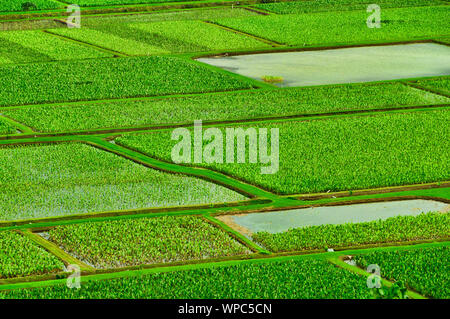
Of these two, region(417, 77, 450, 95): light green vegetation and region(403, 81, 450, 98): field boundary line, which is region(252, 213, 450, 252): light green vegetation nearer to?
region(403, 81, 450, 98): field boundary line

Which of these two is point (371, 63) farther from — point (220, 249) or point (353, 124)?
point (220, 249)

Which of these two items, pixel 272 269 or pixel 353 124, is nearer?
pixel 272 269

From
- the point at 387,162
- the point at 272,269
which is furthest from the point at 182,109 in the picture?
the point at 272,269

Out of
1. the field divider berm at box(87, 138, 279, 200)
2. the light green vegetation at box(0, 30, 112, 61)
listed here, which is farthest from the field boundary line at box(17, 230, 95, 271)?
the light green vegetation at box(0, 30, 112, 61)

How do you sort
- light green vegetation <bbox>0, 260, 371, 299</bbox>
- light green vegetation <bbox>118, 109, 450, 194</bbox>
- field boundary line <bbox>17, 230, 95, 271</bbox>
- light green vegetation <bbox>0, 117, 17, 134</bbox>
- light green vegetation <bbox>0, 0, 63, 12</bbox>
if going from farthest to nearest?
light green vegetation <bbox>0, 0, 63, 12</bbox> < light green vegetation <bbox>0, 117, 17, 134</bbox> < light green vegetation <bbox>118, 109, 450, 194</bbox> < field boundary line <bbox>17, 230, 95, 271</bbox> < light green vegetation <bbox>0, 260, 371, 299</bbox>

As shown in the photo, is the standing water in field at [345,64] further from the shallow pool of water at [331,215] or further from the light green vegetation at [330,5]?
the shallow pool of water at [331,215]
